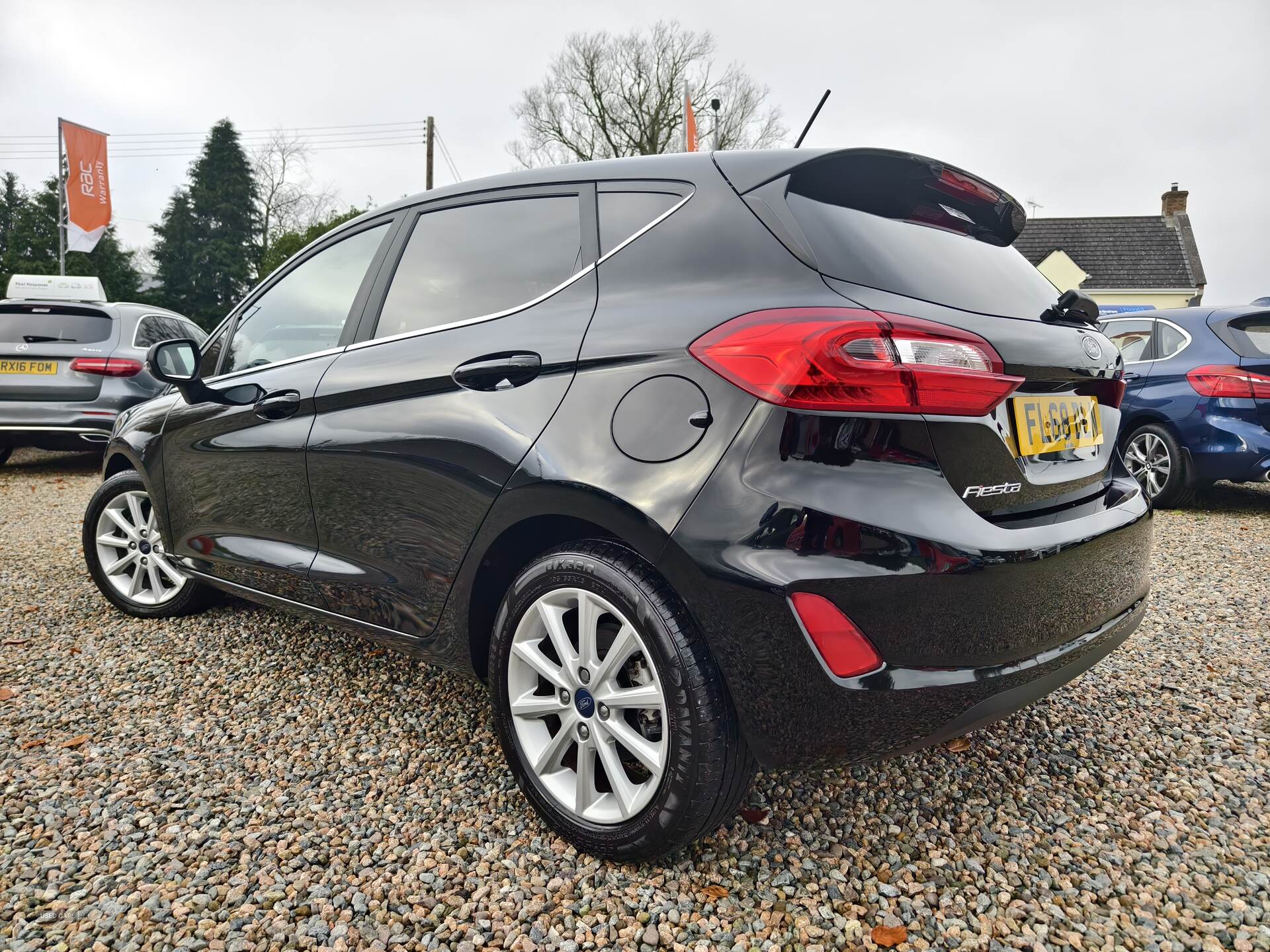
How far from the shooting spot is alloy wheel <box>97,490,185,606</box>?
363 cm

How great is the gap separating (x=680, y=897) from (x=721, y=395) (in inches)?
42.6

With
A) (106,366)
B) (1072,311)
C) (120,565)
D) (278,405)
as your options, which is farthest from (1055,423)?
(106,366)

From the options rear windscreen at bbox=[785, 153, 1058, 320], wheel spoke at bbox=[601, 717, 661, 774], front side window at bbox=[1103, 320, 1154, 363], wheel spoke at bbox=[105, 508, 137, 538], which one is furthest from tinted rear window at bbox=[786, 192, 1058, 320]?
front side window at bbox=[1103, 320, 1154, 363]

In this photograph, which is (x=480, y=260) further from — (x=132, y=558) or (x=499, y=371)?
(x=132, y=558)

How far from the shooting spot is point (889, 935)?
166cm

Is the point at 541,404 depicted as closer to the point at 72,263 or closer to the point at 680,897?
the point at 680,897

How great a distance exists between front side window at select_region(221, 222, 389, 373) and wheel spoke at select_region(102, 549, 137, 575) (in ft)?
3.70

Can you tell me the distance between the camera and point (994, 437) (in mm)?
1677

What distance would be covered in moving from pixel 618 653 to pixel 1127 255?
40.1 m

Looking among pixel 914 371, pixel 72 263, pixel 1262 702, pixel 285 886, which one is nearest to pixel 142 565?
pixel 285 886

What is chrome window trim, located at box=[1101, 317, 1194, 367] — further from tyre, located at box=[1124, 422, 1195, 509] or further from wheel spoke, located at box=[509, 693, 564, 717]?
wheel spoke, located at box=[509, 693, 564, 717]

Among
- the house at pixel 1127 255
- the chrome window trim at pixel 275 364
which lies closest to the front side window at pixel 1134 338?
the chrome window trim at pixel 275 364

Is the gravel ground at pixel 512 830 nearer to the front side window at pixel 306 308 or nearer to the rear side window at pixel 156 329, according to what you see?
the front side window at pixel 306 308

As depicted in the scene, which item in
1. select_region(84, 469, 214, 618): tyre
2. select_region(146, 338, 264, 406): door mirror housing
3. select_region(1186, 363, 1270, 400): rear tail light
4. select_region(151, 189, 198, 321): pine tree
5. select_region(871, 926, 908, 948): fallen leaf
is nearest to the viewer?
select_region(871, 926, 908, 948): fallen leaf
